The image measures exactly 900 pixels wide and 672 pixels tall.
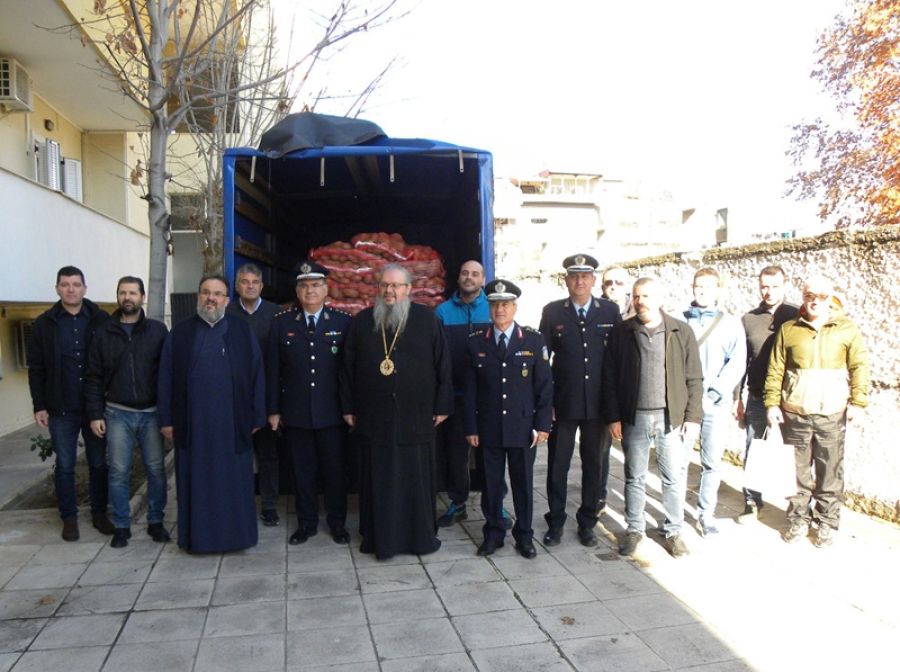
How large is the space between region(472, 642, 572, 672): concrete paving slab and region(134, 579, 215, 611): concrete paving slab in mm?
1631

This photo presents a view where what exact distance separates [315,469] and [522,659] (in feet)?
7.22

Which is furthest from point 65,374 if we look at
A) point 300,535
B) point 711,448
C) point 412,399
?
point 711,448

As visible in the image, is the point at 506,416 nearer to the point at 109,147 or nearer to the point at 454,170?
the point at 454,170

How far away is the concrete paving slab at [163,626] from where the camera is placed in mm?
3379

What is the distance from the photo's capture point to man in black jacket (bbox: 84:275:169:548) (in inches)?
179

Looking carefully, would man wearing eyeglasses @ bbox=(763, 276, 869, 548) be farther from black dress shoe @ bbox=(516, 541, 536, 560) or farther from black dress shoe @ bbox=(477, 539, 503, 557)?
black dress shoe @ bbox=(477, 539, 503, 557)

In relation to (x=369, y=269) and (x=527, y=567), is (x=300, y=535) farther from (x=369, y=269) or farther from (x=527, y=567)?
(x=369, y=269)

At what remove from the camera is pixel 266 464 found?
17.1 feet

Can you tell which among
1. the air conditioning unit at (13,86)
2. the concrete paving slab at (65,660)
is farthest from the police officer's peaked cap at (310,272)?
the air conditioning unit at (13,86)

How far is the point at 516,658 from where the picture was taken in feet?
10.4

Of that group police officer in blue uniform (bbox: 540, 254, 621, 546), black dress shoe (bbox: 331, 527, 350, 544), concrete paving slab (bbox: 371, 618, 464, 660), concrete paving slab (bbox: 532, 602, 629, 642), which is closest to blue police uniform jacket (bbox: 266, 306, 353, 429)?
black dress shoe (bbox: 331, 527, 350, 544)

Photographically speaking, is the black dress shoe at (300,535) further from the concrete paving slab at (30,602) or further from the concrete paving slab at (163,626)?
the concrete paving slab at (30,602)

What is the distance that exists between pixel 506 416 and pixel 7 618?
299 cm

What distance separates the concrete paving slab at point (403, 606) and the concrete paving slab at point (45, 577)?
186 cm
